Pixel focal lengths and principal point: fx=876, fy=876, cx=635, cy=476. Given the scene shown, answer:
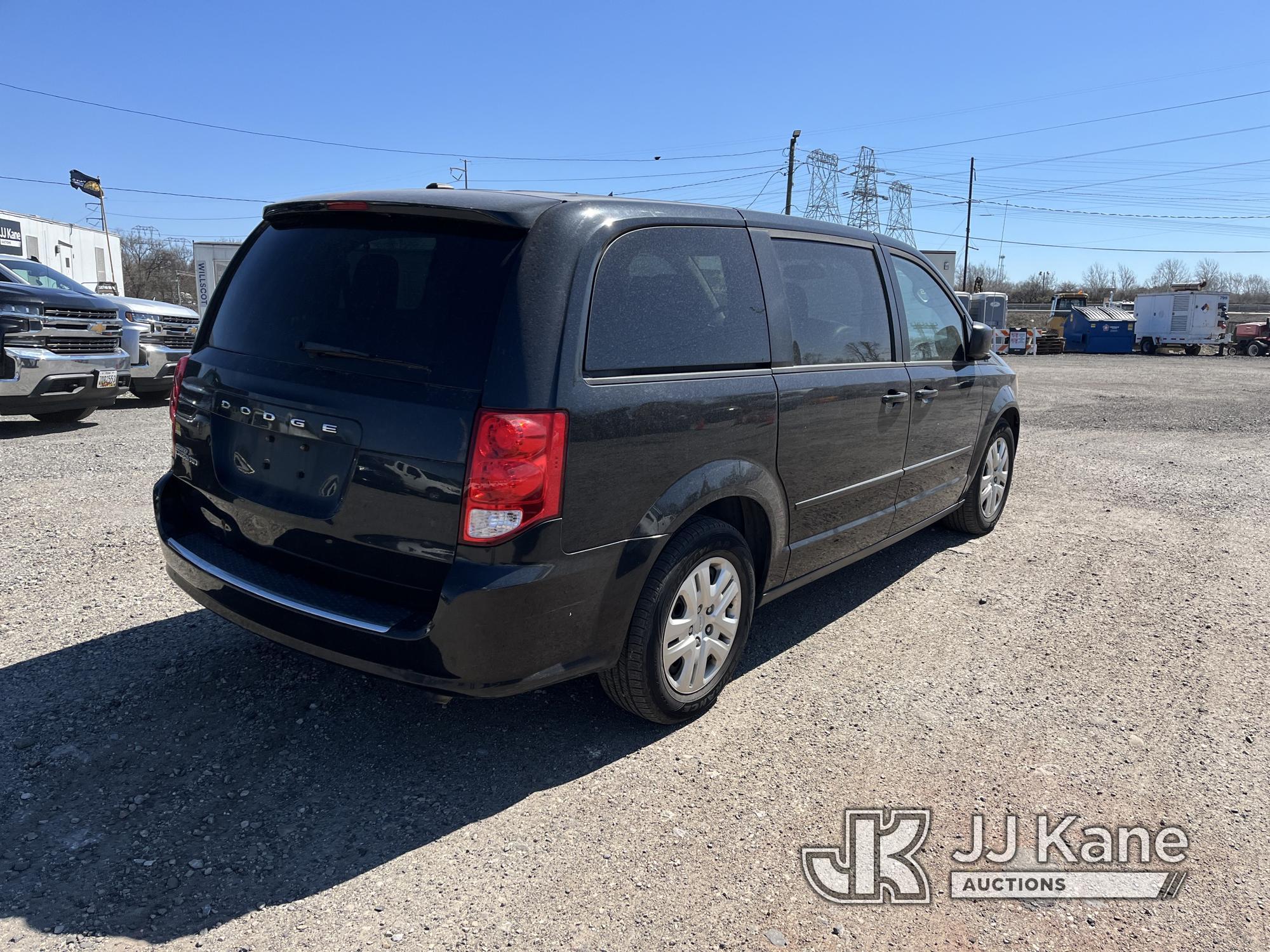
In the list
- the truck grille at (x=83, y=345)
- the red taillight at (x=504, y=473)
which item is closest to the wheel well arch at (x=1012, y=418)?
the red taillight at (x=504, y=473)

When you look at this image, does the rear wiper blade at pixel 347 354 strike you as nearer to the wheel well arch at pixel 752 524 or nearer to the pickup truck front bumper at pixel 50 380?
the wheel well arch at pixel 752 524

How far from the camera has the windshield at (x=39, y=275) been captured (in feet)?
36.0

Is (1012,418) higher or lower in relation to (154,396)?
higher

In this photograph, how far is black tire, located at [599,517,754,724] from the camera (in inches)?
119

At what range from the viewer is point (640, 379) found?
2926mm

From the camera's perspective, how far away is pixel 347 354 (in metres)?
2.82

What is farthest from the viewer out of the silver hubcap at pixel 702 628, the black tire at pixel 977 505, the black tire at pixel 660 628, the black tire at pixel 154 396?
the black tire at pixel 154 396

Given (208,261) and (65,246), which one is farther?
(65,246)

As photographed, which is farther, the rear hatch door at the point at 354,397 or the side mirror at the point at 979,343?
the side mirror at the point at 979,343

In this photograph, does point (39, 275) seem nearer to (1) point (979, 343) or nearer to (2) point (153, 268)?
(1) point (979, 343)

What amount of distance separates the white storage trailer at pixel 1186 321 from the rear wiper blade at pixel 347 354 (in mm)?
46255

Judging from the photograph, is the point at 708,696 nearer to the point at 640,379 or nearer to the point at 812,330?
the point at 640,379

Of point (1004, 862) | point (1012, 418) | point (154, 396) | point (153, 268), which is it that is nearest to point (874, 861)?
point (1004, 862)

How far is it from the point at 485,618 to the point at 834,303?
7.89ft
